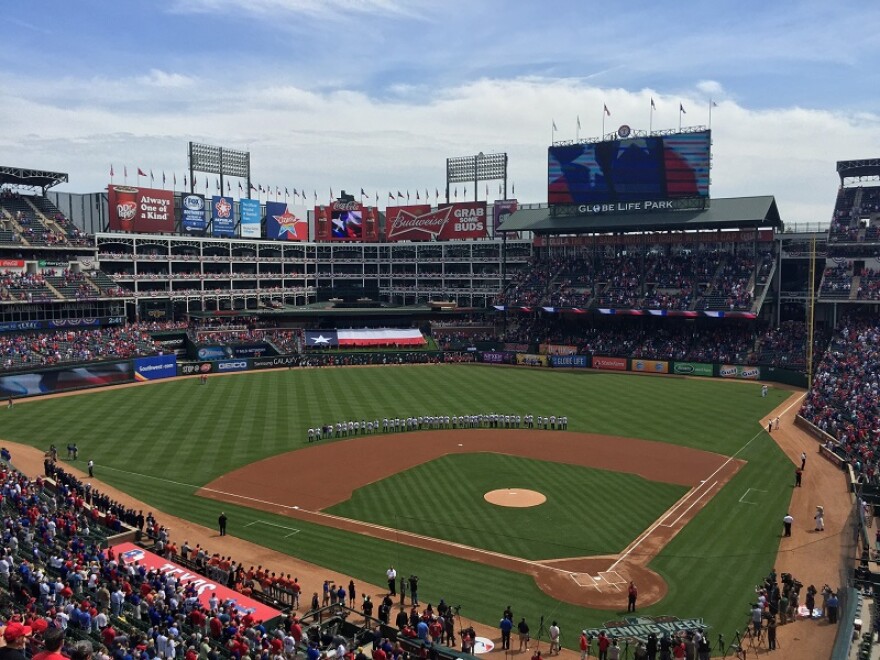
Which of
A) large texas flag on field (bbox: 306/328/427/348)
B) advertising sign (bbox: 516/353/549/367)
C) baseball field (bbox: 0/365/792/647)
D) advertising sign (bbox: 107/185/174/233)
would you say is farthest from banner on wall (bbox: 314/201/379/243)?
baseball field (bbox: 0/365/792/647)

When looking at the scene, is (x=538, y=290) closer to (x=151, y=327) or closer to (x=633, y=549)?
(x=151, y=327)

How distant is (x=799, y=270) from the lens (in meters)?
74.4

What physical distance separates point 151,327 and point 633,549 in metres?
64.5

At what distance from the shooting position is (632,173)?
2980 inches

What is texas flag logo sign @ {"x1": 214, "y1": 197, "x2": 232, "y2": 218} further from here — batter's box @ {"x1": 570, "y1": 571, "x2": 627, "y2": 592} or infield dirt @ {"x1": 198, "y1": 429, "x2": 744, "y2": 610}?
batter's box @ {"x1": 570, "y1": 571, "x2": 627, "y2": 592}

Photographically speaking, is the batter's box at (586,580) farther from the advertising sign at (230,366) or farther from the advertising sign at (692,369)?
the advertising sign at (230,366)

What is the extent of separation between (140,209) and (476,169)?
156ft

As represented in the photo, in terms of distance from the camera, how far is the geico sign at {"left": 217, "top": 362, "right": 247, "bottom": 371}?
236ft

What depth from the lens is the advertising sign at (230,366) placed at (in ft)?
236

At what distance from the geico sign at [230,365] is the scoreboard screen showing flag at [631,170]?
38367 mm

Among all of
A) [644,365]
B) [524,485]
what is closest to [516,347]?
[644,365]

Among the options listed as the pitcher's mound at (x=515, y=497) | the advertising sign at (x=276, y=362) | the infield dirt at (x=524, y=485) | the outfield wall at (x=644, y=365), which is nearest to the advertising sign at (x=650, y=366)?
the outfield wall at (x=644, y=365)

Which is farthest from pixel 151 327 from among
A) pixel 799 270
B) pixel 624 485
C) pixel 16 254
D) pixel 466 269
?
pixel 799 270

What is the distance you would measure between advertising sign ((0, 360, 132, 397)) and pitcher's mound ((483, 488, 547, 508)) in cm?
4244
